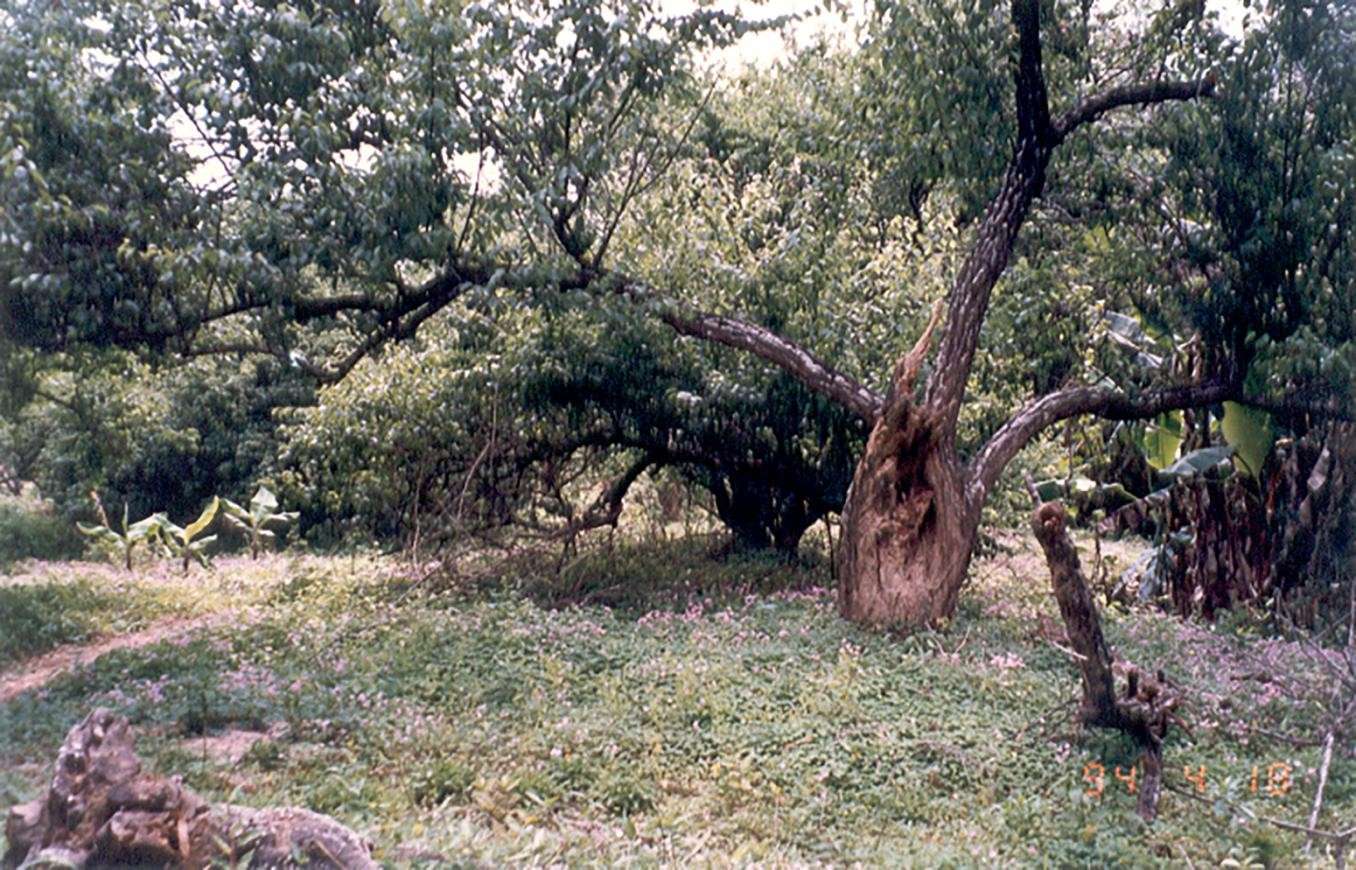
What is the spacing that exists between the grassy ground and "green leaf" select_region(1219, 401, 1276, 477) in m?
1.44

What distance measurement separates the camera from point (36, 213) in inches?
206

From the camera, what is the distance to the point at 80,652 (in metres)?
6.23

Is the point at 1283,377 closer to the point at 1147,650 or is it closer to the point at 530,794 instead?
the point at 1147,650

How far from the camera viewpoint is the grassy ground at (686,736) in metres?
4.14

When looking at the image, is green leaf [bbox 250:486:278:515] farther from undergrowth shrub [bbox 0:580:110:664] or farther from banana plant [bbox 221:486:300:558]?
undergrowth shrub [bbox 0:580:110:664]

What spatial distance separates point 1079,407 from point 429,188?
4508mm

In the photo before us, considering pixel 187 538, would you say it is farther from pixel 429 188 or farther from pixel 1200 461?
pixel 1200 461

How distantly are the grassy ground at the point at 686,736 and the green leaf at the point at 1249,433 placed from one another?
144cm

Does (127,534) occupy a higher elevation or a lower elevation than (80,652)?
higher

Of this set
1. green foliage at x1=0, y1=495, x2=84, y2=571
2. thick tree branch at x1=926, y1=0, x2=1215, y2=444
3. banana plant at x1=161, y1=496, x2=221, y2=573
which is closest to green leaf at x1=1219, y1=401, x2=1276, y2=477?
thick tree branch at x1=926, y1=0, x2=1215, y2=444

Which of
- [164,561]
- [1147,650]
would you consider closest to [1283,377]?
[1147,650]

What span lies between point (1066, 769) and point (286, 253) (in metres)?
4.82

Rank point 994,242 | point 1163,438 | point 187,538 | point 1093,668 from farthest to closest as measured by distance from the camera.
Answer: point 187,538
point 1163,438
point 994,242
point 1093,668
